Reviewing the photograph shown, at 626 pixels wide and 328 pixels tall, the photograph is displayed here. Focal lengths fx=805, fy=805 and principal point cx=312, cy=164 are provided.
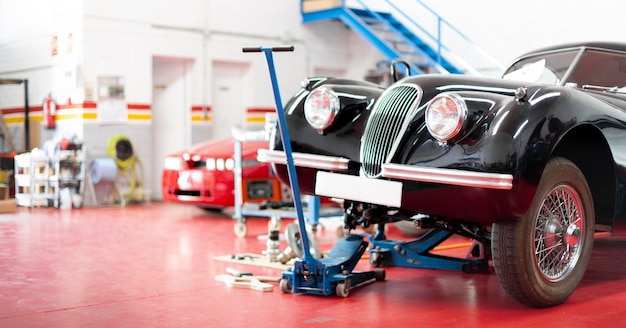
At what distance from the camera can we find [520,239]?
3906 millimetres

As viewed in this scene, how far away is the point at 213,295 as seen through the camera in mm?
4551

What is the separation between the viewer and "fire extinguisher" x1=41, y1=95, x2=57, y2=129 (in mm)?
12070

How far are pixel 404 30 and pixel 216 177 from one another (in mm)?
5437

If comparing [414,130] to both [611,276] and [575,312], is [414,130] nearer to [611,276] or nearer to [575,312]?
[575,312]

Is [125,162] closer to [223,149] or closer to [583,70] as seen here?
[223,149]

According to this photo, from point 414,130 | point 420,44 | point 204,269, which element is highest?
point 420,44

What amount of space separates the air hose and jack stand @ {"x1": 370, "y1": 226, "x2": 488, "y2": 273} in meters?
7.04

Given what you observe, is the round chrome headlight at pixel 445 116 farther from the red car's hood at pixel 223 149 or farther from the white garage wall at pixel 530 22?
the white garage wall at pixel 530 22

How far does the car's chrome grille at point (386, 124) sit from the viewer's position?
4199 mm

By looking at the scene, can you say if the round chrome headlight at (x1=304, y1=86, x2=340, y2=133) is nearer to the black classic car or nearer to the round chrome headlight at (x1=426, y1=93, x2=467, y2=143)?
the black classic car

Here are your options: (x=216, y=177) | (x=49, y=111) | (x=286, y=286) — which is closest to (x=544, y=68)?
(x=286, y=286)

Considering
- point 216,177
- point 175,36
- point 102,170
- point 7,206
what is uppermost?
point 175,36

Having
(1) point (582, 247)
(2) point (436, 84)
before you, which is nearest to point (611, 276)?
(1) point (582, 247)

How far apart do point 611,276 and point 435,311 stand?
171 cm
